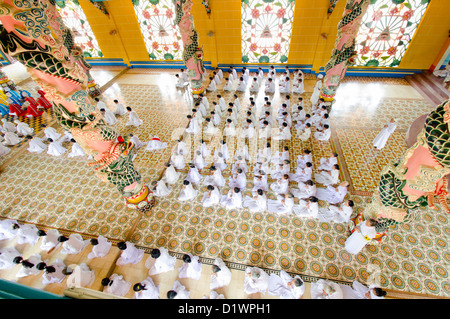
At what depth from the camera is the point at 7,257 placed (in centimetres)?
538

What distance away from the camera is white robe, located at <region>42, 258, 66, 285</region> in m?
5.09

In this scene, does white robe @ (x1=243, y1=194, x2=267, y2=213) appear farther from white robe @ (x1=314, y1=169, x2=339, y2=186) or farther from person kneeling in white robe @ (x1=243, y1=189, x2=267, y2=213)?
white robe @ (x1=314, y1=169, x2=339, y2=186)

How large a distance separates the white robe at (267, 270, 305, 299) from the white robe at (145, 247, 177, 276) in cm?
232

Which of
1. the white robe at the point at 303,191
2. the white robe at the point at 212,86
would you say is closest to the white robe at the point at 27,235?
the white robe at the point at 303,191

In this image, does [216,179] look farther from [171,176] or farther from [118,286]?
[118,286]

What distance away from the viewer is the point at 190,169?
7.02 m

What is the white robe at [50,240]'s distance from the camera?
18.4ft

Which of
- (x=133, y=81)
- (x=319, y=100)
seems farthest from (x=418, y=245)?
(x=133, y=81)

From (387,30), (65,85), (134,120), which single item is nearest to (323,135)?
(387,30)

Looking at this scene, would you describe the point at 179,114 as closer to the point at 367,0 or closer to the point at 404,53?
the point at 367,0

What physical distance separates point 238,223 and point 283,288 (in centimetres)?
188

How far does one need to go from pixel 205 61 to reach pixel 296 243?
10591 mm

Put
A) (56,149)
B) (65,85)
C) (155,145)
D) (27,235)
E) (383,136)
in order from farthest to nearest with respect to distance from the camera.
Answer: (56,149)
(155,145)
(383,136)
(27,235)
(65,85)

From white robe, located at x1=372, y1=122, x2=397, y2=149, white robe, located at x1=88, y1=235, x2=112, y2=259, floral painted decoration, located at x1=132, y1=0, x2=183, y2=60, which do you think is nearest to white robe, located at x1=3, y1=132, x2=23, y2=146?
white robe, located at x1=88, y1=235, x2=112, y2=259
